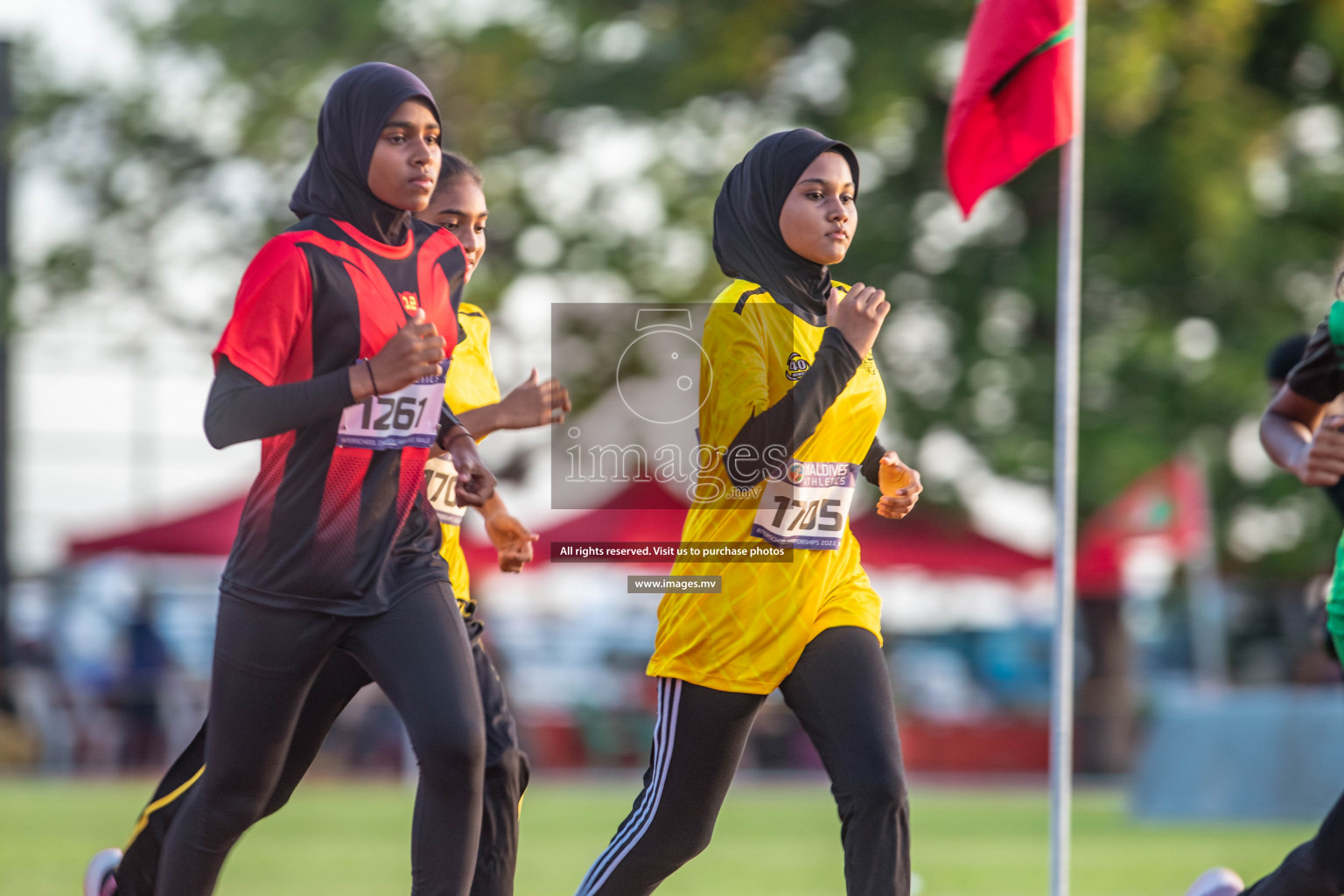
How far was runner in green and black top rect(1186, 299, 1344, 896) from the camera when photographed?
478cm

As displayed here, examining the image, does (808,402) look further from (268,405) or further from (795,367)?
(268,405)

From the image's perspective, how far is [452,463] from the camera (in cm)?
548

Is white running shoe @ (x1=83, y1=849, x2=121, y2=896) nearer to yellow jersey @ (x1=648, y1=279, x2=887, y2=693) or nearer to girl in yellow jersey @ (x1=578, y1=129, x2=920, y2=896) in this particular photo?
girl in yellow jersey @ (x1=578, y1=129, x2=920, y2=896)

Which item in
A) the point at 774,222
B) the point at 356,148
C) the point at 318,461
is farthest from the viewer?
the point at 774,222

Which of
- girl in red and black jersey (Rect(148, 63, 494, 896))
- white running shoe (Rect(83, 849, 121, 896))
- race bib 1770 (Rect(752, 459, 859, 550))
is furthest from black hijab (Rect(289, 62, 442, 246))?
white running shoe (Rect(83, 849, 121, 896))

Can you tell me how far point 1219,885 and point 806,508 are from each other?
1962 mm

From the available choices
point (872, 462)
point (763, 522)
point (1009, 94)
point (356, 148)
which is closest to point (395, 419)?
point (356, 148)

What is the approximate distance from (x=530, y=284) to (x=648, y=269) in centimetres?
134

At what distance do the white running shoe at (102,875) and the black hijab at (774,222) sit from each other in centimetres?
261

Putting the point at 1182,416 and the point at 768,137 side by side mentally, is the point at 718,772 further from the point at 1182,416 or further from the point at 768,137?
the point at 1182,416

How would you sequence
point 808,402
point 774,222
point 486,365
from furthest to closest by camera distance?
point 486,365
point 774,222
point 808,402

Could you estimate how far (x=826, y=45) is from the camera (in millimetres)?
20250

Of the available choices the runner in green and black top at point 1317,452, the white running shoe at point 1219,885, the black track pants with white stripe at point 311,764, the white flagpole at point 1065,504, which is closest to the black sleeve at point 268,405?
the black track pants with white stripe at point 311,764

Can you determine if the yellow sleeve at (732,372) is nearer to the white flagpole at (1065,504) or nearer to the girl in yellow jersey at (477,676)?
the girl in yellow jersey at (477,676)
